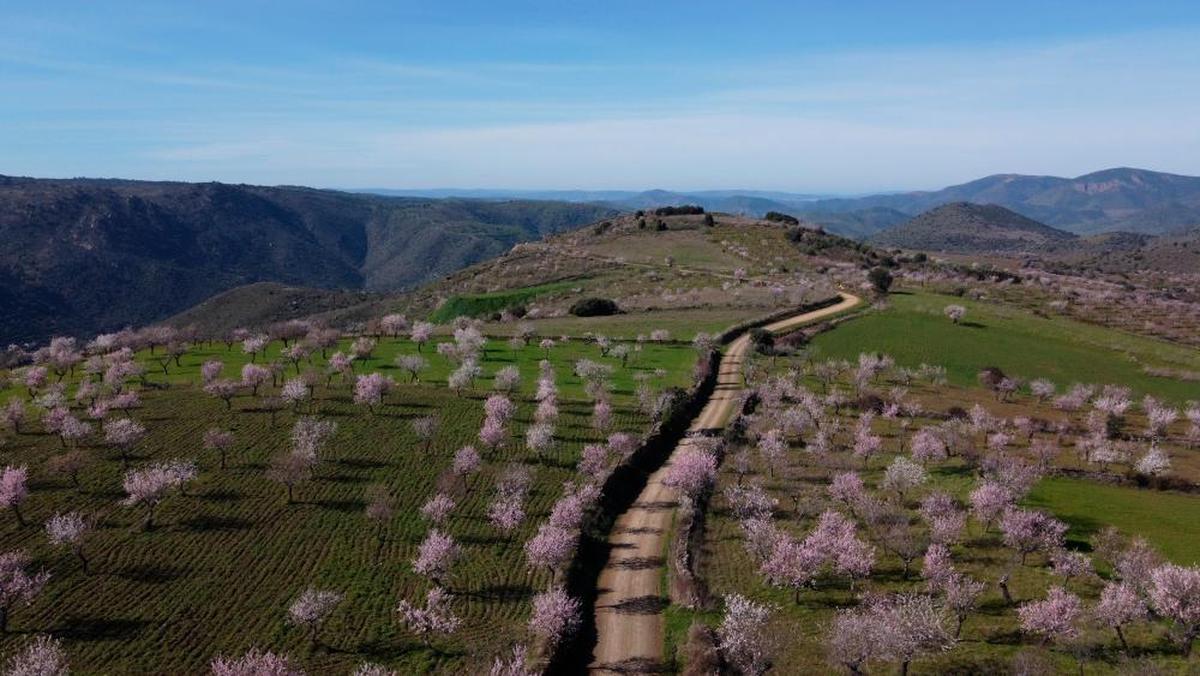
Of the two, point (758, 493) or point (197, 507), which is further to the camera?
point (758, 493)

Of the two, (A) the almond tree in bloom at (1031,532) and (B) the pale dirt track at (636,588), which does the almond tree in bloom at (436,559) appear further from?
(A) the almond tree in bloom at (1031,532)

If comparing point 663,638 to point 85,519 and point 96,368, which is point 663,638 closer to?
point 85,519

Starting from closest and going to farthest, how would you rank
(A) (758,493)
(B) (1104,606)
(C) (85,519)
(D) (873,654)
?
(D) (873,654)
(B) (1104,606)
(C) (85,519)
(A) (758,493)

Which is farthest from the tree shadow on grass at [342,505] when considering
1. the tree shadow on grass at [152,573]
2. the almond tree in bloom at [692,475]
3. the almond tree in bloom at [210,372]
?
the almond tree in bloom at [210,372]

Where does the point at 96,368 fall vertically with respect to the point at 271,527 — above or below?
above

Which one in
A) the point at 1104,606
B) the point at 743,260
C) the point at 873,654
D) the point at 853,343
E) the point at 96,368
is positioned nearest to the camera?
the point at 873,654

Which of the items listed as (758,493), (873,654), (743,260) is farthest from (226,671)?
(743,260)

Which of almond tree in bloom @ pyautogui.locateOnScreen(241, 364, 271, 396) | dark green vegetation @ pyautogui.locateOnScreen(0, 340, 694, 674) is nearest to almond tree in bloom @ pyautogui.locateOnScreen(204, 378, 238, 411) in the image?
dark green vegetation @ pyautogui.locateOnScreen(0, 340, 694, 674)

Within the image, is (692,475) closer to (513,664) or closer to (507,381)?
(513,664)

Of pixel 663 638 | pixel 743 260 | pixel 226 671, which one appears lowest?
pixel 663 638
